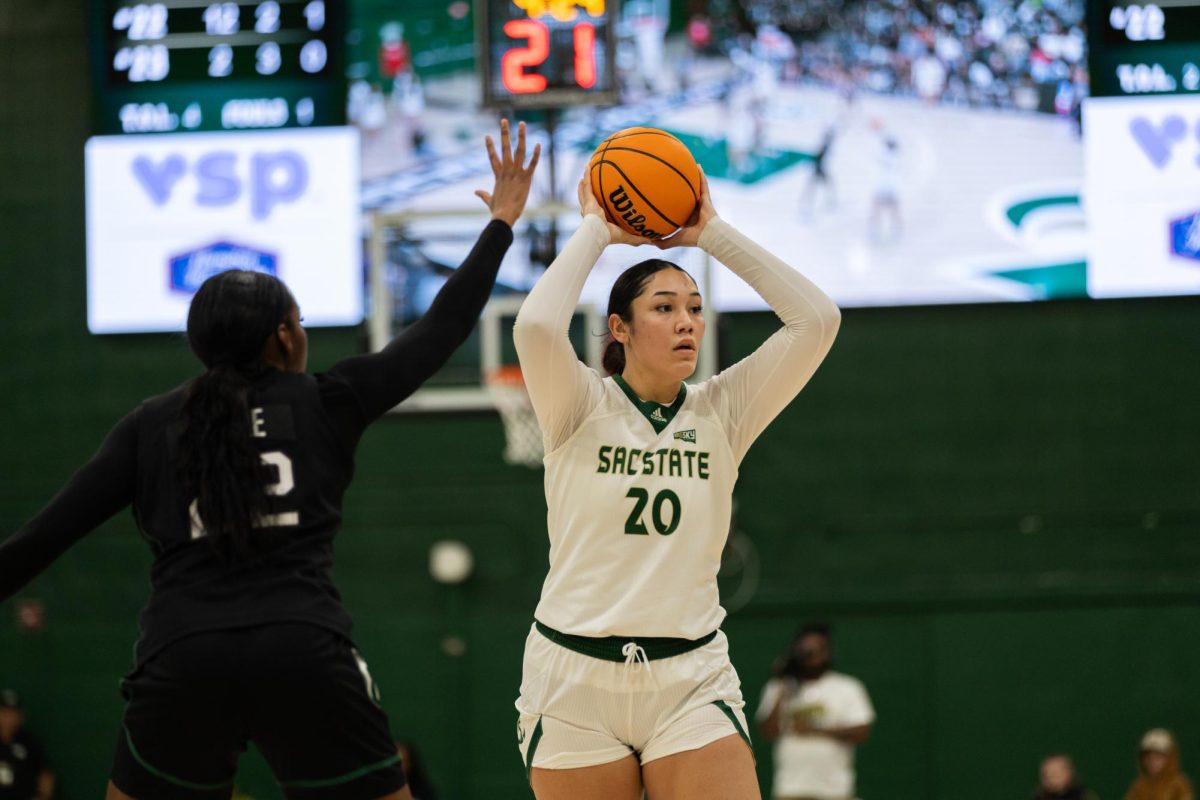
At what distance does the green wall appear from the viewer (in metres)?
10.8

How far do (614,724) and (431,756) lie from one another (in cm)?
782

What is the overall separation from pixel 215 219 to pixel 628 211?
312 inches

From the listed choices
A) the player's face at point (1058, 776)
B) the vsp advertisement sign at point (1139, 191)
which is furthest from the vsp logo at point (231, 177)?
the player's face at point (1058, 776)

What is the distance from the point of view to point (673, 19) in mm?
11000

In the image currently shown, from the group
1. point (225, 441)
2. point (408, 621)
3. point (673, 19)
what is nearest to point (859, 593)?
point (408, 621)

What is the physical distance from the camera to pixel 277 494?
10.1 feet

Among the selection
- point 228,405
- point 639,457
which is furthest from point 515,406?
point 228,405

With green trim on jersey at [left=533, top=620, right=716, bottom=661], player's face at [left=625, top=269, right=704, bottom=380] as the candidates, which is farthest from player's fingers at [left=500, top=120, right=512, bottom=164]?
green trim on jersey at [left=533, top=620, right=716, bottom=661]

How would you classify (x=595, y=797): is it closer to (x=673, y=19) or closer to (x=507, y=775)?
(x=507, y=775)

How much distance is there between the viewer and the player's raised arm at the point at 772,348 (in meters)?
3.95

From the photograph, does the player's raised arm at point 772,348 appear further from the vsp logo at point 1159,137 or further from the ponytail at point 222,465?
the vsp logo at point 1159,137

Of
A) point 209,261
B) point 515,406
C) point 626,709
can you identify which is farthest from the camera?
point 209,261

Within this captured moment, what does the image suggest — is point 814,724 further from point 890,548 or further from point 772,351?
point 772,351

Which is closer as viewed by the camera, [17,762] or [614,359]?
[614,359]
